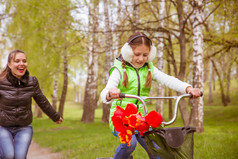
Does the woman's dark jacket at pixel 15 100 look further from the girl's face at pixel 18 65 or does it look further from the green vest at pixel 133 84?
the green vest at pixel 133 84

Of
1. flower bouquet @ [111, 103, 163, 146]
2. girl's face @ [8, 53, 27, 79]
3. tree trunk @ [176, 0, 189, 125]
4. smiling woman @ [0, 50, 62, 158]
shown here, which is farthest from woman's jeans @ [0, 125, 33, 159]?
tree trunk @ [176, 0, 189, 125]

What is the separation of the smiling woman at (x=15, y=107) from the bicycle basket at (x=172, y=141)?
2234 mm

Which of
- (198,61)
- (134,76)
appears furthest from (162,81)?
(198,61)

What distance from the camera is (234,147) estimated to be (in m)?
5.97

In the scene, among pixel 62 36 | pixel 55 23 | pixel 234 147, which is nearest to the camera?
pixel 234 147

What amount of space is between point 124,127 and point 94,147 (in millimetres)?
5716

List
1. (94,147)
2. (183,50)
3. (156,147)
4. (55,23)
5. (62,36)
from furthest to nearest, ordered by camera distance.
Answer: (62,36) < (55,23) < (183,50) < (94,147) < (156,147)

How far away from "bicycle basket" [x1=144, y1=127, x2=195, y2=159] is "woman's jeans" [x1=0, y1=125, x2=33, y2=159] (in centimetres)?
218

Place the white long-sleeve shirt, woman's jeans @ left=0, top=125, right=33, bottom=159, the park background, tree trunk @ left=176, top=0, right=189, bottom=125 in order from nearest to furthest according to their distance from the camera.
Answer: the white long-sleeve shirt < woman's jeans @ left=0, top=125, right=33, bottom=159 < the park background < tree trunk @ left=176, top=0, right=189, bottom=125

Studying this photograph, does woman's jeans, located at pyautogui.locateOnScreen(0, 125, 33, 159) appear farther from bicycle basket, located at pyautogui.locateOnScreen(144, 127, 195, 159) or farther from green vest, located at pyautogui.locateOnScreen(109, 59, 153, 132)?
bicycle basket, located at pyautogui.locateOnScreen(144, 127, 195, 159)

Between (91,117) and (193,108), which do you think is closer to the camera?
(193,108)

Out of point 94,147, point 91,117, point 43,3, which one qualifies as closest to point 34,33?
point 43,3

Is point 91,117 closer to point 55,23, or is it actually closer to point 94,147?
point 55,23

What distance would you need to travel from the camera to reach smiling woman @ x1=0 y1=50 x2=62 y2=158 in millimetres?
3588
